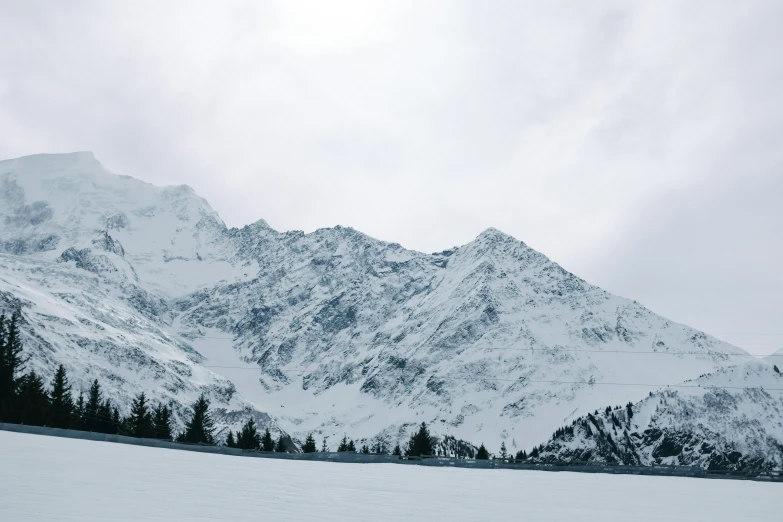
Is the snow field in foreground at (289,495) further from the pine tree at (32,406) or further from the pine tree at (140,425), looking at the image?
the pine tree at (140,425)

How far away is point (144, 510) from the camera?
29.8 metres

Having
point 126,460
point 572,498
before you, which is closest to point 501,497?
point 572,498

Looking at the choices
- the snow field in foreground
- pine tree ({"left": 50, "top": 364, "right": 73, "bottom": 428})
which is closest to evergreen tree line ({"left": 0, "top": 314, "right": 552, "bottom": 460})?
pine tree ({"left": 50, "top": 364, "right": 73, "bottom": 428})

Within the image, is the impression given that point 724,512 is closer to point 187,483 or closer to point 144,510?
point 187,483

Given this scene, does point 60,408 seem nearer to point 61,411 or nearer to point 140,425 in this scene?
point 61,411

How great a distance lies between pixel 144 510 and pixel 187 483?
39.4 ft

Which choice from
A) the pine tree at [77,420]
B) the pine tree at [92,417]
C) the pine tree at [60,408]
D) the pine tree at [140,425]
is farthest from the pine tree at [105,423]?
the pine tree at [60,408]

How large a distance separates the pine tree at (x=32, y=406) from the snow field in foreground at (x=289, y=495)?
3188 cm

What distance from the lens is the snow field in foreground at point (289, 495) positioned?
30.5 meters

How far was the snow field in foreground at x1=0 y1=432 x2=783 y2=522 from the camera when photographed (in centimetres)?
3048

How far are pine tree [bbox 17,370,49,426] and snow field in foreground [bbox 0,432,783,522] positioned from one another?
31.9m

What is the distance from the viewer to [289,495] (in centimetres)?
4084

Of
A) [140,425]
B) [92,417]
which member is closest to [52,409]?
[140,425]

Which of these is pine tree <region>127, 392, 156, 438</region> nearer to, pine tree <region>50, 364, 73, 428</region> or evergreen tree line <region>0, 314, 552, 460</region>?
evergreen tree line <region>0, 314, 552, 460</region>
